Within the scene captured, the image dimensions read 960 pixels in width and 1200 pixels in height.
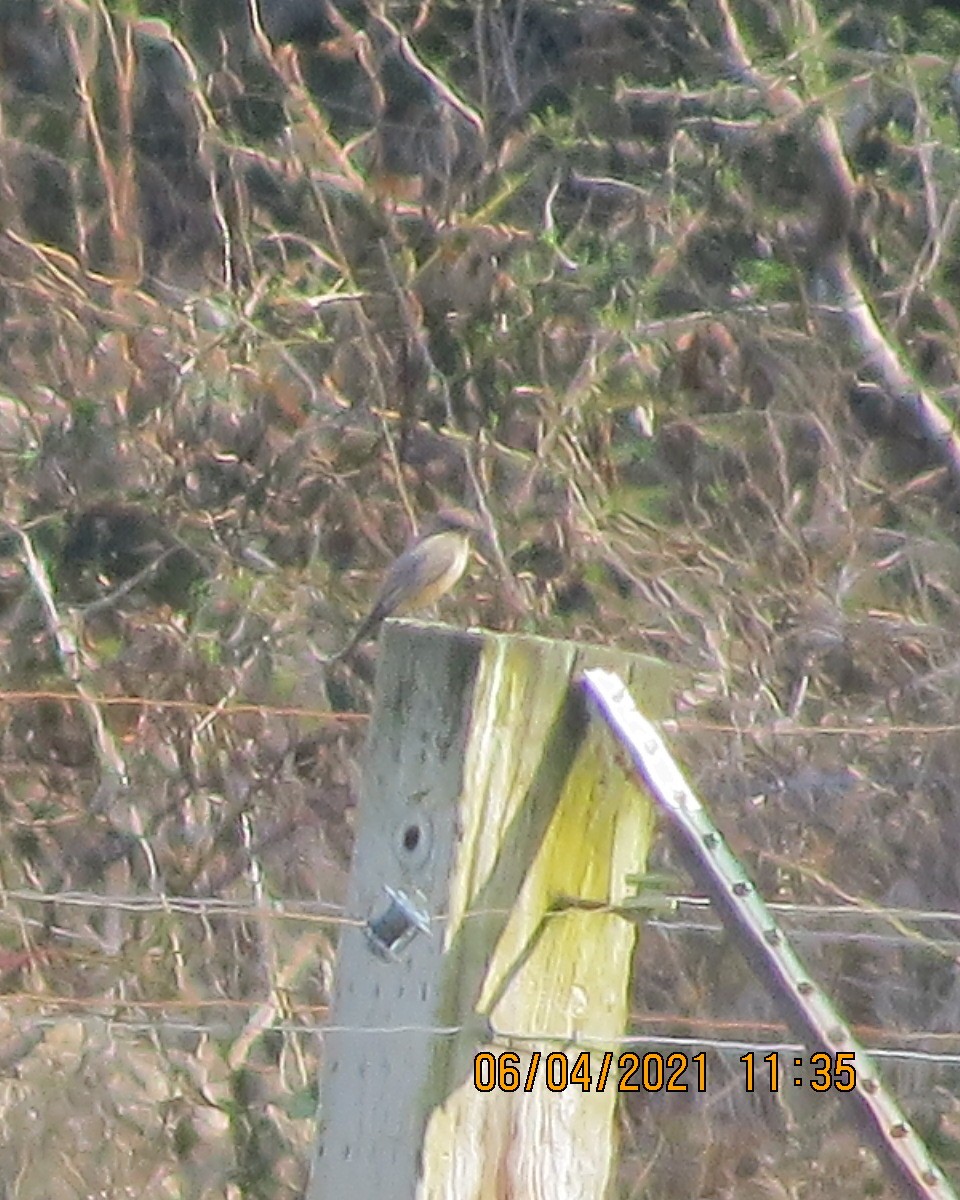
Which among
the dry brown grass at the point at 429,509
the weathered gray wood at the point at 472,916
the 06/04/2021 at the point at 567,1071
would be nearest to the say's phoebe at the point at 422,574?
the dry brown grass at the point at 429,509

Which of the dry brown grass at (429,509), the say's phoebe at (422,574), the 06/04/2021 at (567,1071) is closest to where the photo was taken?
the 06/04/2021 at (567,1071)

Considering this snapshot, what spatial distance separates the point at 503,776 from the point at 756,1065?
3.62m

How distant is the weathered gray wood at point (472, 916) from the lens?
249cm

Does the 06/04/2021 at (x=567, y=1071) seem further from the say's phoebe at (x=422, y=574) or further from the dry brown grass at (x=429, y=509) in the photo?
the dry brown grass at (x=429, y=509)

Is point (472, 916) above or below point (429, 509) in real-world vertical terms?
above

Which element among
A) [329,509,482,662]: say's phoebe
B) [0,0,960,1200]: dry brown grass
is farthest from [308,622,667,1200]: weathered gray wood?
[0,0,960,1200]: dry brown grass

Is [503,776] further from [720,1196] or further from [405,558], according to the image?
[720,1196]

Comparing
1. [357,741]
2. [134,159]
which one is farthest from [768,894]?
[134,159]

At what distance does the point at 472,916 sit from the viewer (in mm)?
2504

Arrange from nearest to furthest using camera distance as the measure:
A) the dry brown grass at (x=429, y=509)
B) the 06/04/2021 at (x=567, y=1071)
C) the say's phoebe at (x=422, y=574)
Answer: the 06/04/2021 at (x=567, y=1071) < the say's phoebe at (x=422, y=574) < the dry brown grass at (x=429, y=509)

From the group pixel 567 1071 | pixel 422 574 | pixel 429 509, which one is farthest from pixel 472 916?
pixel 429 509

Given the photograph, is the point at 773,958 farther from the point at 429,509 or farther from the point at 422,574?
the point at 429,509

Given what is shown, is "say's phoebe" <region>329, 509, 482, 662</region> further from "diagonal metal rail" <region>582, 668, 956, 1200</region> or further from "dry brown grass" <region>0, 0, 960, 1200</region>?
"diagonal metal rail" <region>582, 668, 956, 1200</region>

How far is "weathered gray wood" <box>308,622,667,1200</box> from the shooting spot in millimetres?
2492
